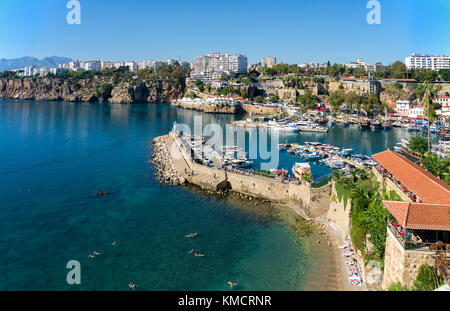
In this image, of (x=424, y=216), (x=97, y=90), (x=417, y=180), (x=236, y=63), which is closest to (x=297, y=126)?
(x=417, y=180)

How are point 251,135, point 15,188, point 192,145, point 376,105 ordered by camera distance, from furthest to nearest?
point 376,105 < point 251,135 < point 192,145 < point 15,188

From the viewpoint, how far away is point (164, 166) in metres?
32.8

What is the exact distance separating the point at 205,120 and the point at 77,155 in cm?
3622

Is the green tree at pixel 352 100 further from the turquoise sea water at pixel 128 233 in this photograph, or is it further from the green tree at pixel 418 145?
the turquoise sea water at pixel 128 233

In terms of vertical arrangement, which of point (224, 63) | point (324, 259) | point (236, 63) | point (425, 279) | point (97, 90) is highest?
point (224, 63)

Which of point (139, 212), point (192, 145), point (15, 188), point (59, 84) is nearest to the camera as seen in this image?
point (139, 212)

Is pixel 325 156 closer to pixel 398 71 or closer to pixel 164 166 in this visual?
pixel 164 166

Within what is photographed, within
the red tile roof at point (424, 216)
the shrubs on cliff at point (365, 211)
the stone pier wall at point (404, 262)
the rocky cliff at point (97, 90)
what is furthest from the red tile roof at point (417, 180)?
the rocky cliff at point (97, 90)

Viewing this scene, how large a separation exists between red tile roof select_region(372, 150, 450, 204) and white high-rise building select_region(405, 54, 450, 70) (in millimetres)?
117030

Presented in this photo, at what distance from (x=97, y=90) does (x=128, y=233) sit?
4341 inches

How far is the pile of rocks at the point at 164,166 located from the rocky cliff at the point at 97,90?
77.9 m
